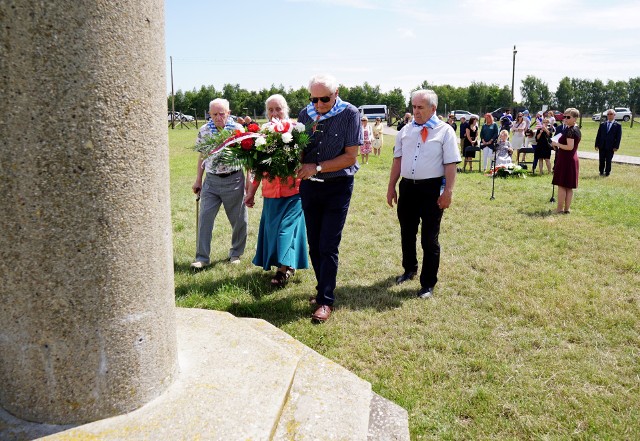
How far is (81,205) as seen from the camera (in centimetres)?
205

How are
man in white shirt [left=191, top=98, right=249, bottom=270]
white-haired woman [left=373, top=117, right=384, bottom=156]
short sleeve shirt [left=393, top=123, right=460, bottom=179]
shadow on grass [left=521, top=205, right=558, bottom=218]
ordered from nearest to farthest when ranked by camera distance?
short sleeve shirt [left=393, top=123, right=460, bottom=179]
man in white shirt [left=191, top=98, right=249, bottom=270]
shadow on grass [left=521, top=205, right=558, bottom=218]
white-haired woman [left=373, top=117, right=384, bottom=156]

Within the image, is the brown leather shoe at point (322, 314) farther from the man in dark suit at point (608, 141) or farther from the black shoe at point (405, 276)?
the man in dark suit at point (608, 141)

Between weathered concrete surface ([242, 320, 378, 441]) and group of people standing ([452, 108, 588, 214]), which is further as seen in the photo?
group of people standing ([452, 108, 588, 214])

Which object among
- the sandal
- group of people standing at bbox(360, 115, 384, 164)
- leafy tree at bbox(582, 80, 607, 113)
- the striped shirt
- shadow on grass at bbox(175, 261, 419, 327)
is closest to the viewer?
the striped shirt

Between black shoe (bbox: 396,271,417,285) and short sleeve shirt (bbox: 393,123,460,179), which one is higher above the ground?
short sleeve shirt (bbox: 393,123,460,179)

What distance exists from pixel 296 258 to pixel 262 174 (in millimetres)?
1418

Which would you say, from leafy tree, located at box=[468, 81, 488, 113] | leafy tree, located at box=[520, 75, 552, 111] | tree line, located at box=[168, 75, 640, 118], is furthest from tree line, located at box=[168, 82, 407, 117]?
leafy tree, located at box=[520, 75, 552, 111]

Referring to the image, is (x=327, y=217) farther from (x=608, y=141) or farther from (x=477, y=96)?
(x=477, y=96)

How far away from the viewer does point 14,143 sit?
77.1 inches

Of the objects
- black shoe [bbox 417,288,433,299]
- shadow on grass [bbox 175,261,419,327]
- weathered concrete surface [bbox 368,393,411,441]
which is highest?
weathered concrete surface [bbox 368,393,411,441]

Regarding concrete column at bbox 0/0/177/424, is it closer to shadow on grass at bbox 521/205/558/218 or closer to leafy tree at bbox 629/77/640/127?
shadow on grass at bbox 521/205/558/218

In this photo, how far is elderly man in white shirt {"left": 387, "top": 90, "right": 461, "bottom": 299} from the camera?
5.09 m

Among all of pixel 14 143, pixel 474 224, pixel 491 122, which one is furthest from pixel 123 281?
pixel 491 122

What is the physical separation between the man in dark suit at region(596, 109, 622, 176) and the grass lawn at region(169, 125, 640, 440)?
6.95 m
